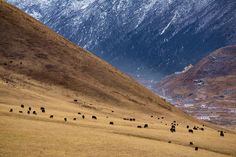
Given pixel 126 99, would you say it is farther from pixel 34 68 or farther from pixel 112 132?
pixel 112 132

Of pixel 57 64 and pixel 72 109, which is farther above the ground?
pixel 57 64

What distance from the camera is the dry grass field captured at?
3152 cm

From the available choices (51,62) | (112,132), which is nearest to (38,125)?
(112,132)

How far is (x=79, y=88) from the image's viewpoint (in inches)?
2931

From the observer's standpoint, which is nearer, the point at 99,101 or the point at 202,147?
the point at 202,147

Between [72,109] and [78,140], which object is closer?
[78,140]

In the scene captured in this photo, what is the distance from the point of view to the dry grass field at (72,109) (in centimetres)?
3152

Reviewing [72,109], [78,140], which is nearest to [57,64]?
[72,109]

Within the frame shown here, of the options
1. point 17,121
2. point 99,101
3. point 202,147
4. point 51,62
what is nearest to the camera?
point 17,121

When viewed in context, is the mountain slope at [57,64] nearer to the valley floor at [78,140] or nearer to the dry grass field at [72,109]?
the dry grass field at [72,109]

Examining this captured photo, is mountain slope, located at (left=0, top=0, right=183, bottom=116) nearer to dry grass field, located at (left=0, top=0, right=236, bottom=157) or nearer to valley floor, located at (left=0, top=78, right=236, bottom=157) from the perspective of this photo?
dry grass field, located at (left=0, top=0, right=236, bottom=157)

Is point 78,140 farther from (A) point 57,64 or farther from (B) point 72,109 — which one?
(A) point 57,64

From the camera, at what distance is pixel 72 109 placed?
2231 inches

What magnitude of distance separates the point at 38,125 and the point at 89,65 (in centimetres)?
5253
